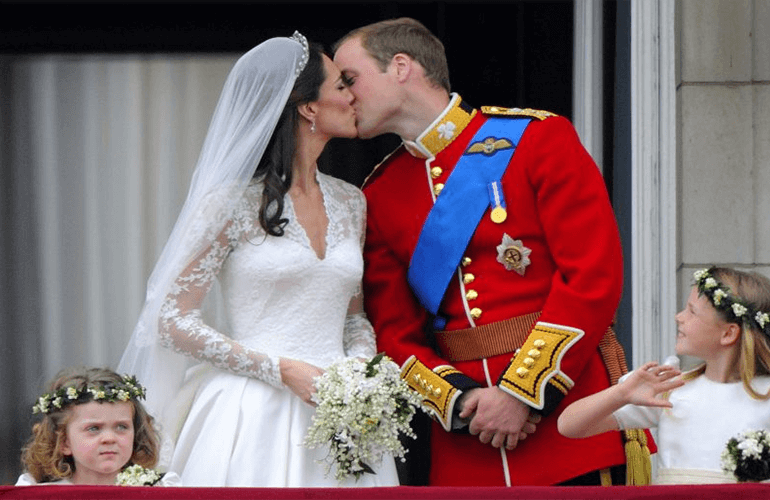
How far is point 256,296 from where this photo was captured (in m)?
5.55

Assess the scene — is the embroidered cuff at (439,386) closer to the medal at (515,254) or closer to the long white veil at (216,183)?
the medal at (515,254)

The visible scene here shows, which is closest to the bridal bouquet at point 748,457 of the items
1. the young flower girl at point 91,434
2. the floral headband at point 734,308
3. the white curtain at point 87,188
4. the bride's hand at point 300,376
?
the floral headband at point 734,308

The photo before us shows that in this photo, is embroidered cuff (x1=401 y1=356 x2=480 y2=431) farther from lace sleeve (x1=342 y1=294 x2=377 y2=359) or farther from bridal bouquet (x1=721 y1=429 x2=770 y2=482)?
bridal bouquet (x1=721 y1=429 x2=770 y2=482)

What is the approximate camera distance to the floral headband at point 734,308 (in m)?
5.16

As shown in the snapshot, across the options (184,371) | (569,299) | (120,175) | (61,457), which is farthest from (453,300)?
(120,175)

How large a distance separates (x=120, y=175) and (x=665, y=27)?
6.49 ft

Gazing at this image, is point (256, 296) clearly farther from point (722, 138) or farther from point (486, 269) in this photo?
point (722, 138)

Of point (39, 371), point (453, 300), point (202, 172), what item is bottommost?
point (39, 371)

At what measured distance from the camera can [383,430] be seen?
516cm

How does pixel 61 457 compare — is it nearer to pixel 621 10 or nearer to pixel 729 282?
pixel 729 282

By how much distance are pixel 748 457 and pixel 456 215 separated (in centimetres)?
120

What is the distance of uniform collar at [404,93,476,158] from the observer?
5855 mm

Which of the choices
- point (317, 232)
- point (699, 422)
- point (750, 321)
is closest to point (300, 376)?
point (317, 232)

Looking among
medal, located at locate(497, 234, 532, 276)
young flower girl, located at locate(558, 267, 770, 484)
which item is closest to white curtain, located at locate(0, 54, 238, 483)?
medal, located at locate(497, 234, 532, 276)
